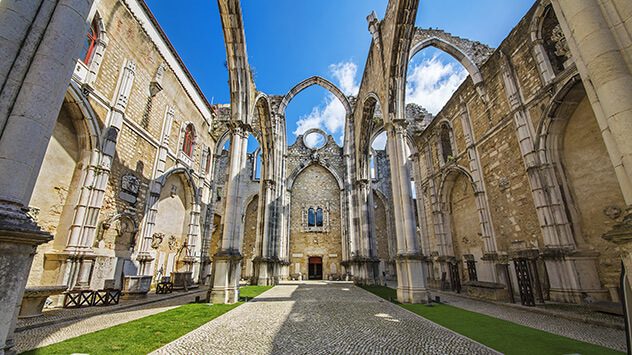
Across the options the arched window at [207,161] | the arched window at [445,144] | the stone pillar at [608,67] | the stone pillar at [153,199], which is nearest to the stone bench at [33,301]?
the stone pillar at [153,199]

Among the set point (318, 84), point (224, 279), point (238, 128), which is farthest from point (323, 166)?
point (224, 279)

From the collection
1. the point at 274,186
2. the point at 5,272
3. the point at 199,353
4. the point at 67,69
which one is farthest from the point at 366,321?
the point at 274,186

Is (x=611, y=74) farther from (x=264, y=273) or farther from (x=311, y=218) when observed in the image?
(x=311, y=218)

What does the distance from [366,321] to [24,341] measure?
5192 mm

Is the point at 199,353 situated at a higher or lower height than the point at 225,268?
lower

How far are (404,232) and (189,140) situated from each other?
1320 centimetres

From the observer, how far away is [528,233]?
333 inches

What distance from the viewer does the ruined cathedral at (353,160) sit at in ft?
8.59

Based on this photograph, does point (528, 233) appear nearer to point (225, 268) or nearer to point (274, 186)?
point (225, 268)

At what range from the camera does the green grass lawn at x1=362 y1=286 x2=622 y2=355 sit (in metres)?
3.26

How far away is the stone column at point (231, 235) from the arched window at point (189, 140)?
7418 millimetres

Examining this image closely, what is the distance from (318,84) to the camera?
17.7m

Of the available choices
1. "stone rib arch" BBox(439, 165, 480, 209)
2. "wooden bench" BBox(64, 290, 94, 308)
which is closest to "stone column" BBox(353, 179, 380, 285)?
"stone rib arch" BBox(439, 165, 480, 209)

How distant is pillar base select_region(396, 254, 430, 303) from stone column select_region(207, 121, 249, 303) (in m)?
4.74
